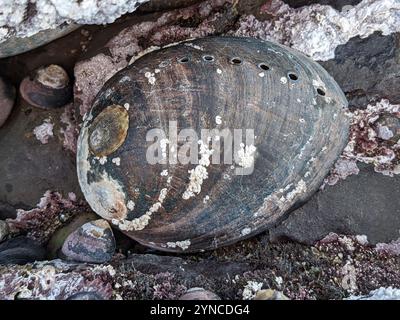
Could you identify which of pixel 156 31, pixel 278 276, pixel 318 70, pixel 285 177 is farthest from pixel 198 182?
pixel 156 31

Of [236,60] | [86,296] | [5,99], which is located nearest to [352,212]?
[236,60]

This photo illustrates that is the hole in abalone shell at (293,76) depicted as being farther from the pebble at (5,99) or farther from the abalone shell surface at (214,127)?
the pebble at (5,99)

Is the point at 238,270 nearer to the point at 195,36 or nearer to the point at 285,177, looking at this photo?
the point at 285,177

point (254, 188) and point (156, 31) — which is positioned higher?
point (156, 31)

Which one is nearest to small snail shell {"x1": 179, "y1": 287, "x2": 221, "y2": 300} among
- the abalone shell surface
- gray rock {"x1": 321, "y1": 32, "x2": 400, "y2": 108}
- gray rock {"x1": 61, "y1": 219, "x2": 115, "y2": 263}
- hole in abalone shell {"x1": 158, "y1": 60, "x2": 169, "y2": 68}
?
the abalone shell surface

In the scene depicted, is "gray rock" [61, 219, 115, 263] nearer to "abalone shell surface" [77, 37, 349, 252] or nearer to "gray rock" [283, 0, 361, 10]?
"abalone shell surface" [77, 37, 349, 252]

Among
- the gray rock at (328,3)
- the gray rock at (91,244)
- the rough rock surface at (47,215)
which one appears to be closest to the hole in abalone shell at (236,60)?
the gray rock at (328,3)
